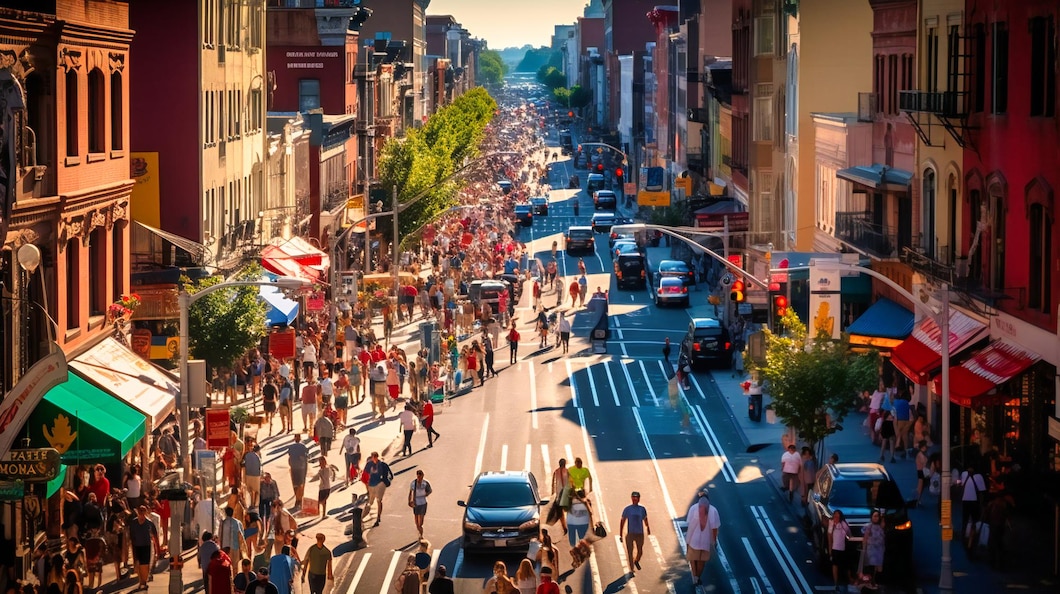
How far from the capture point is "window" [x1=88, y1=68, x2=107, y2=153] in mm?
35969

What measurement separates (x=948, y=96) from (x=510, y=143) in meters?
148

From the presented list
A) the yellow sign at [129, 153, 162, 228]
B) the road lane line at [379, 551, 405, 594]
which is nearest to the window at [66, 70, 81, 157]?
the road lane line at [379, 551, 405, 594]

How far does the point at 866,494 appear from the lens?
101 feet

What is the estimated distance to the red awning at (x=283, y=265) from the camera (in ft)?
174

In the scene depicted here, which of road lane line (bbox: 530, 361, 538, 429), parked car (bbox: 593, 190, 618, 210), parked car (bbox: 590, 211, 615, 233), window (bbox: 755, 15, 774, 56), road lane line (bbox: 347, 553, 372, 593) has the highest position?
window (bbox: 755, 15, 774, 56)

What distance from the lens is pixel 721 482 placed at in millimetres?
40562

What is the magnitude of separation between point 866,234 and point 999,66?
1251cm

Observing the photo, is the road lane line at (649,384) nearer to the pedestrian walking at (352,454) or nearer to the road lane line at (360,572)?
the pedestrian walking at (352,454)

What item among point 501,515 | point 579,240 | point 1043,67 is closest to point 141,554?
point 501,515

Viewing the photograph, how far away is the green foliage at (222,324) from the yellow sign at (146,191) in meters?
7.83

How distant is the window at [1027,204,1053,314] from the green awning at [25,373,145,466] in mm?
18562

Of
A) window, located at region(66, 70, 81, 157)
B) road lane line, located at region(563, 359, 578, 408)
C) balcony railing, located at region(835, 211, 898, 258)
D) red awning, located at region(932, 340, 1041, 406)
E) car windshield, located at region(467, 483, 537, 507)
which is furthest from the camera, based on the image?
road lane line, located at region(563, 359, 578, 408)

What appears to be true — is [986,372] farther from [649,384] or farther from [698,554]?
[649,384]

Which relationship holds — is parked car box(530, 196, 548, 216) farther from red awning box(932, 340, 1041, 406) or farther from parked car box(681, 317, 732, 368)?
red awning box(932, 340, 1041, 406)
